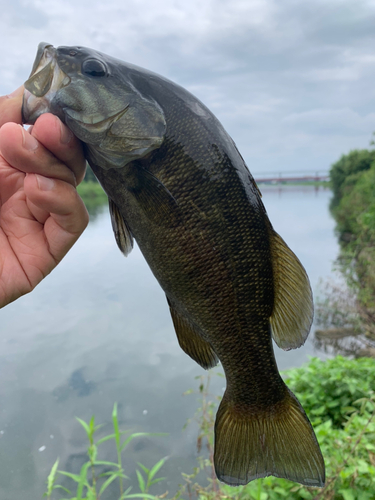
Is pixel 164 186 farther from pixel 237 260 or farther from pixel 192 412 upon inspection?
pixel 192 412

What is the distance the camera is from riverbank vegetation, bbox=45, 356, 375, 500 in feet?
9.46

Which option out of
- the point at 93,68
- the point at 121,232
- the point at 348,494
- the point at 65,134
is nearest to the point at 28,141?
the point at 65,134

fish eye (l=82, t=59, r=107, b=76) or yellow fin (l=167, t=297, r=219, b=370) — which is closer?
fish eye (l=82, t=59, r=107, b=76)

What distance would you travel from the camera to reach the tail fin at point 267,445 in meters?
1.57

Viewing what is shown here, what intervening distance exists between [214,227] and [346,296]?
906 cm

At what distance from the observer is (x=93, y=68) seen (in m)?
1.52

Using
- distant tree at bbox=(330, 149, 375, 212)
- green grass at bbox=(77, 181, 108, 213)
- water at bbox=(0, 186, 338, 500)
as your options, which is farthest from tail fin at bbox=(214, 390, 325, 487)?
distant tree at bbox=(330, 149, 375, 212)

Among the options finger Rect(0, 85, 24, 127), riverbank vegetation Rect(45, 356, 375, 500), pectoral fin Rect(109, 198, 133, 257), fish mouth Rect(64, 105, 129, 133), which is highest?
finger Rect(0, 85, 24, 127)

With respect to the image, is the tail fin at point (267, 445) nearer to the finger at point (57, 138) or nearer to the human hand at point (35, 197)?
the human hand at point (35, 197)

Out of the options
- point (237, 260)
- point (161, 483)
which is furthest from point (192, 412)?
point (237, 260)

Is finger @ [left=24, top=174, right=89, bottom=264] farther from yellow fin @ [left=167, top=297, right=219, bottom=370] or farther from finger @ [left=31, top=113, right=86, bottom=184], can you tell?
yellow fin @ [left=167, top=297, right=219, bottom=370]

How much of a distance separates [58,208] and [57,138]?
332mm

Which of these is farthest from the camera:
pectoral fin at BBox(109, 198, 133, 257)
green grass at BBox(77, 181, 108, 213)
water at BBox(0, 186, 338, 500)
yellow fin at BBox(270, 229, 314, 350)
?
green grass at BBox(77, 181, 108, 213)

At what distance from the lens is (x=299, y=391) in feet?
16.1
